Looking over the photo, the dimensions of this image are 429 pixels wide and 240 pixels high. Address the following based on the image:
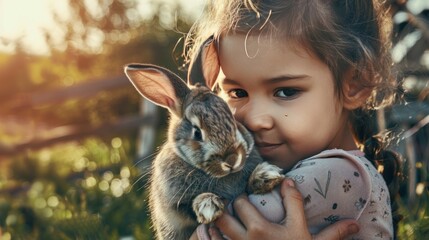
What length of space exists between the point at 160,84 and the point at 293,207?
68 cm

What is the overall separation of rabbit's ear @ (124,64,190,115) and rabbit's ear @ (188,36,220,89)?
246 mm

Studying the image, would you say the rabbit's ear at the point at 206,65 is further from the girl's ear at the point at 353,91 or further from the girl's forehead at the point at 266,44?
the girl's ear at the point at 353,91

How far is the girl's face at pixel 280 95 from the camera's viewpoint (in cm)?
264

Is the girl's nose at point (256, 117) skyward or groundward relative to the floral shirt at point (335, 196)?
skyward

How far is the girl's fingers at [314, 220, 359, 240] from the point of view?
2350 mm

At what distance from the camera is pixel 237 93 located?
2.79 meters

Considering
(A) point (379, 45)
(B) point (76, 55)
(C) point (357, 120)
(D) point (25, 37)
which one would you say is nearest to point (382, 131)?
(C) point (357, 120)

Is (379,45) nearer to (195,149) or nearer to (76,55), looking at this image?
(195,149)

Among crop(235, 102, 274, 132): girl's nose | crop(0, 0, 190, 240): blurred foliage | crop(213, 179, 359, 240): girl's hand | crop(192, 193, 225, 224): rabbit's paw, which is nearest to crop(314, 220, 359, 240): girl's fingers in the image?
crop(213, 179, 359, 240): girl's hand

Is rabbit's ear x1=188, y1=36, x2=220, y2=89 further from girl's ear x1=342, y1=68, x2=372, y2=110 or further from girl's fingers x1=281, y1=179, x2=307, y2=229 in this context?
girl's fingers x1=281, y1=179, x2=307, y2=229

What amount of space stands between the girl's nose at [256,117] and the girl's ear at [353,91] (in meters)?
0.42

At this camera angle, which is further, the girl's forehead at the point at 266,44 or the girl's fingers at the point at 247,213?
the girl's forehead at the point at 266,44

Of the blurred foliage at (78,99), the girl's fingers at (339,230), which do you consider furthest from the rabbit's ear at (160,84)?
the blurred foliage at (78,99)

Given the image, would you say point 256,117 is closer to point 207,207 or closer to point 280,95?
point 280,95
